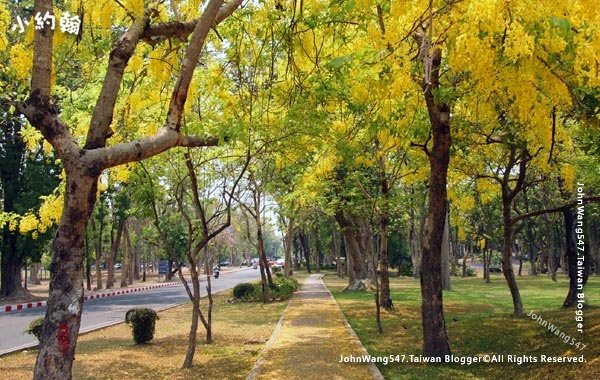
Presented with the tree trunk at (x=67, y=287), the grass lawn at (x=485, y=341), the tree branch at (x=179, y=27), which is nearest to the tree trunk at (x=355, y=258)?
the grass lawn at (x=485, y=341)

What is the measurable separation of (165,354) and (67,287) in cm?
662

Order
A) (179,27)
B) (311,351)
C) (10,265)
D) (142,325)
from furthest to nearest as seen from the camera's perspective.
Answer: (10,265)
(142,325)
(311,351)
(179,27)

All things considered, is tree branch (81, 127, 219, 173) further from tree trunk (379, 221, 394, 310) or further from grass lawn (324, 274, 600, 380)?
tree trunk (379, 221, 394, 310)

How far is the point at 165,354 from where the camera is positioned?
9.96 metres


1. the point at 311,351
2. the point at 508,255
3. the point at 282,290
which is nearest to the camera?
the point at 311,351

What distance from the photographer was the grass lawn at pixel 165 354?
26.9 feet

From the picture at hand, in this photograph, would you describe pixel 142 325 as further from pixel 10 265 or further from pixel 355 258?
pixel 10 265

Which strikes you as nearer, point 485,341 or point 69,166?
point 69,166

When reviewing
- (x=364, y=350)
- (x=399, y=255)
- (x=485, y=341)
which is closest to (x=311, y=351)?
(x=364, y=350)

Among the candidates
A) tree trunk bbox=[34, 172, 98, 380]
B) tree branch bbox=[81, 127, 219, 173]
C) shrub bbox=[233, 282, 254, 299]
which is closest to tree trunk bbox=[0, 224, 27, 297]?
shrub bbox=[233, 282, 254, 299]

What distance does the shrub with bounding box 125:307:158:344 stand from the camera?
10.9 metres

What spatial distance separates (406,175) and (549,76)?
825 centimetres

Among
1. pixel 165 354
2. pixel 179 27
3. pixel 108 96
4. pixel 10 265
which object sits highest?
pixel 179 27

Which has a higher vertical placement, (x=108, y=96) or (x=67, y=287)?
(x=108, y=96)
